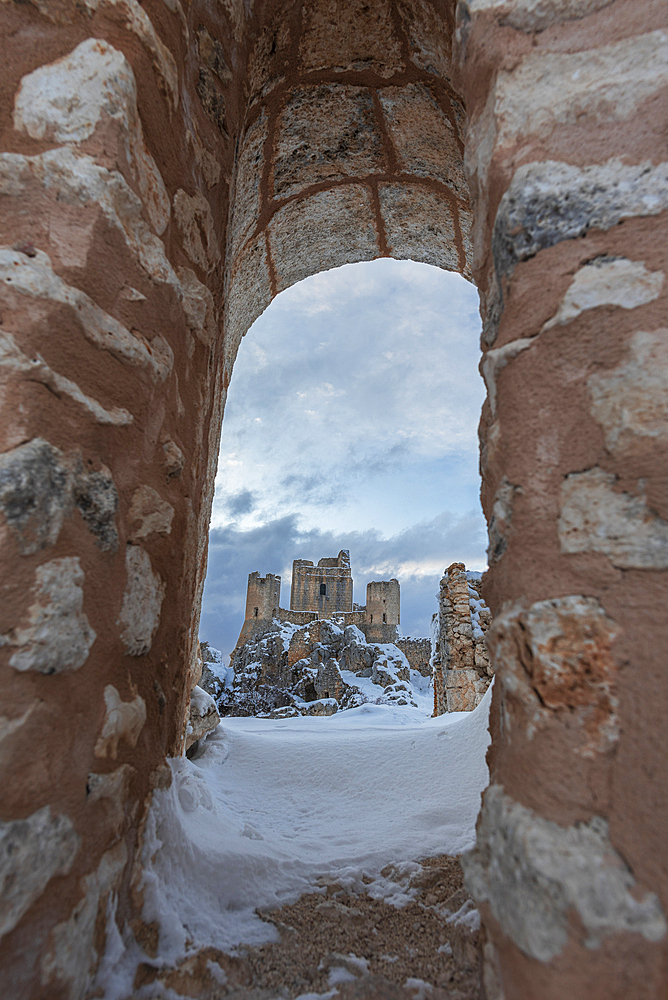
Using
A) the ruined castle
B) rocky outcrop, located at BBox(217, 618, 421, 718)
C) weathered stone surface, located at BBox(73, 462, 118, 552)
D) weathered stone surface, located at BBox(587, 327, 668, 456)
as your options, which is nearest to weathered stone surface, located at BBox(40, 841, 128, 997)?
weathered stone surface, located at BBox(73, 462, 118, 552)

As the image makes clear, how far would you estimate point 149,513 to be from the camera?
1.20 metres

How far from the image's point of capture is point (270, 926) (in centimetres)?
119

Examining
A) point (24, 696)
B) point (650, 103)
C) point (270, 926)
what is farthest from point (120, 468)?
point (650, 103)

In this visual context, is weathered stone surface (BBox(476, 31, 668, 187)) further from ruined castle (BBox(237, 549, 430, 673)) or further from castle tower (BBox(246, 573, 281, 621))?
castle tower (BBox(246, 573, 281, 621))

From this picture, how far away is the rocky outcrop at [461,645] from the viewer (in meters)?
7.47

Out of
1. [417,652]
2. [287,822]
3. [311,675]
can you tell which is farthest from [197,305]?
[417,652]

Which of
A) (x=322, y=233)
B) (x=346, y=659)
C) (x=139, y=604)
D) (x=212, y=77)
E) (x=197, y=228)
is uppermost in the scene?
(x=322, y=233)

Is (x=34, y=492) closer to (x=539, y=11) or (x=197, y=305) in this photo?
(x=197, y=305)

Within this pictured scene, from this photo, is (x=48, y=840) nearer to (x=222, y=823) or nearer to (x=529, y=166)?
(x=222, y=823)

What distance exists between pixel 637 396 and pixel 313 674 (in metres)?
11.4

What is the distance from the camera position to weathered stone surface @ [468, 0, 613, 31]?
102 cm

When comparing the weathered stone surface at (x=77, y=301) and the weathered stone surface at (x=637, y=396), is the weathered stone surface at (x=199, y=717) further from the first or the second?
the weathered stone surface at (x=637, y=396)

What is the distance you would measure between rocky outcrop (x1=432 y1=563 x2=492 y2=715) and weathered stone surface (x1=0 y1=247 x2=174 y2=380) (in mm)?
6852

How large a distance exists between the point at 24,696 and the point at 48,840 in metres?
0.24
